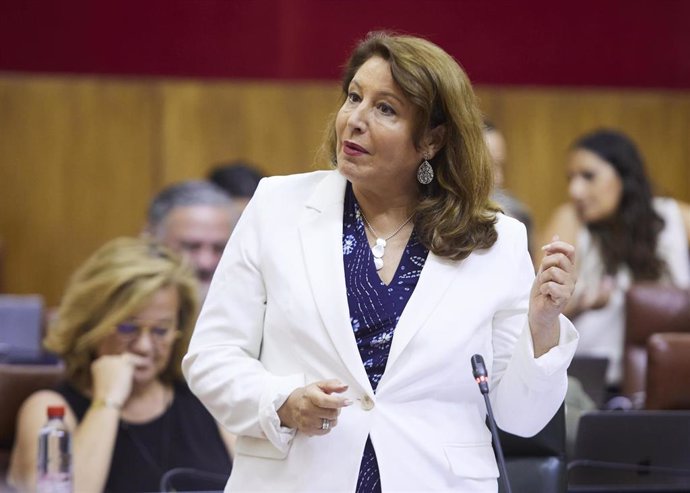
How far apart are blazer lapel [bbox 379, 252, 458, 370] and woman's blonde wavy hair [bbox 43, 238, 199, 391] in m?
1.45

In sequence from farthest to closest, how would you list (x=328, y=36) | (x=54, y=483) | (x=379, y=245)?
(x=328, y=36) < (x=54, y=483) < (x=379, y=245)

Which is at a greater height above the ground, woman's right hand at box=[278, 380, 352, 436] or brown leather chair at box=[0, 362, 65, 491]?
woman's right hand at box=[278, 380, 352, 436]

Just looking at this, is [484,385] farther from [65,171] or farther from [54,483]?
[65,171]

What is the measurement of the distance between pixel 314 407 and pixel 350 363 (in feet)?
0.47

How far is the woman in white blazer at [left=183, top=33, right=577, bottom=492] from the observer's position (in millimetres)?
2277

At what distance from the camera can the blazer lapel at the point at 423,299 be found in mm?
2285

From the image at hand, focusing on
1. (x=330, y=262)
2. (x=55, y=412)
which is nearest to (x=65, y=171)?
(x=55, y=412)

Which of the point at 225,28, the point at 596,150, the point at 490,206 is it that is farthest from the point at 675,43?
the point at 490,206

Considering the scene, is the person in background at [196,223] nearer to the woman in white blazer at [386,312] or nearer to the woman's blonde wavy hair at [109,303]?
the woman's blonde wavy hair at [109,303]

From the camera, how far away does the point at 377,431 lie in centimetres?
228

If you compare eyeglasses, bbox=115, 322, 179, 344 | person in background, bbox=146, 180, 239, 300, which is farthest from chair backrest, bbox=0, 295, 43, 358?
eyeglasses, bbox=115, 322, 179, 344

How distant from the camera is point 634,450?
3.16m

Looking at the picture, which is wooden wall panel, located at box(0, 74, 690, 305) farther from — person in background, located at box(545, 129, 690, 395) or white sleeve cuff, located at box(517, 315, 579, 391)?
white sleeve cuff, located at box(517, 315, 579, 391)

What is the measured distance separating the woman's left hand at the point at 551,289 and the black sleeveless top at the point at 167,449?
1.42m
